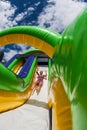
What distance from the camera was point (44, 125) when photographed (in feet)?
9.15

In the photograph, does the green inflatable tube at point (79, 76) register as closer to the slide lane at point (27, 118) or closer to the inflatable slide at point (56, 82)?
the inflatable slide at point (56, 82)

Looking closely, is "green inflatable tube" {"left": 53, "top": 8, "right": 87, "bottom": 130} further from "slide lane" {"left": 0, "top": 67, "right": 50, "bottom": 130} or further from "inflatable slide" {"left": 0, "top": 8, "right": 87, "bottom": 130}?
"slide lane" {"left": 0, "top": 67, "right": 50, "bottom": 130}

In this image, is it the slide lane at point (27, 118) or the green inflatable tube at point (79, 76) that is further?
the slide lane at point (27, 118)

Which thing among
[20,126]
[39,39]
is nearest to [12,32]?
[39,39]

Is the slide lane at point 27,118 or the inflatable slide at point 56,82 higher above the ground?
the inflatable slide at point 56,82

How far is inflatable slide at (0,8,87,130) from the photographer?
980 millimetres

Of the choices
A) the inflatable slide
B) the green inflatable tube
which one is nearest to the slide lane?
the inflatable slide

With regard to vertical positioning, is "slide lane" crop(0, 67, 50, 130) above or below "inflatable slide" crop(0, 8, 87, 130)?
below

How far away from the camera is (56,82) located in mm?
1821

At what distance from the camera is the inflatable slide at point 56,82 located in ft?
3.22

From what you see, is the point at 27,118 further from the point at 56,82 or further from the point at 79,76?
the point at 79,76

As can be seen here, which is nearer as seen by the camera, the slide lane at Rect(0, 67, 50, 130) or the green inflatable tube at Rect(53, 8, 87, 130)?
the green inflatable tube at Rect(53, 8, 87, 130)

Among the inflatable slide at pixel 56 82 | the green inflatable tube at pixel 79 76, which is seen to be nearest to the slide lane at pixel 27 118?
the inflatable slide at pixel 56 82

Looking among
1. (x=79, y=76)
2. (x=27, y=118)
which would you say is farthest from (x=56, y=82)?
(x=27, y=118)
